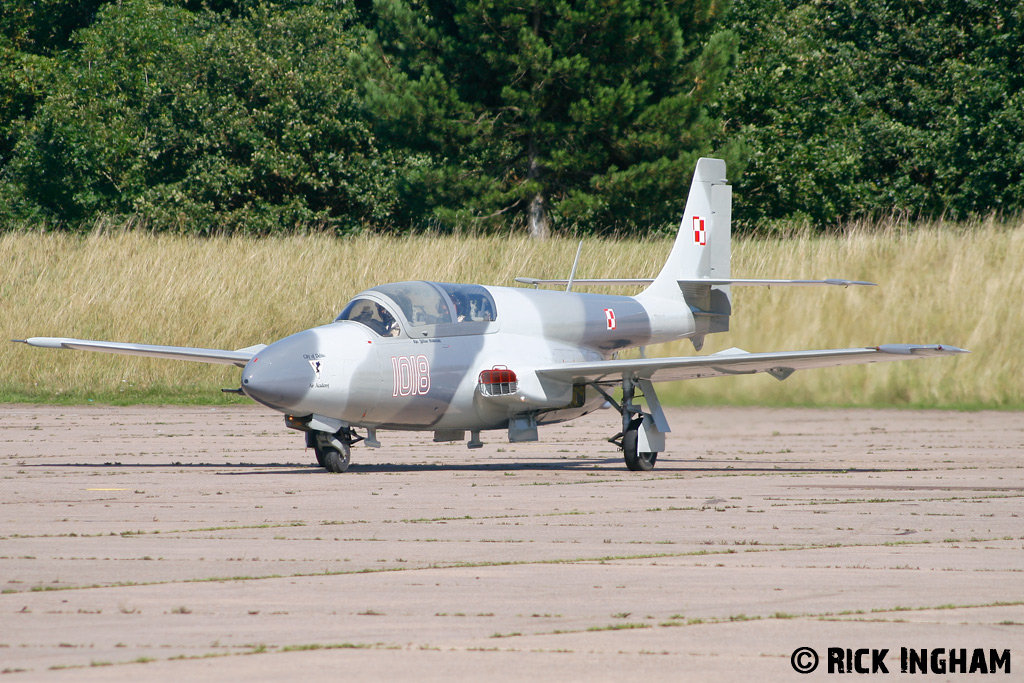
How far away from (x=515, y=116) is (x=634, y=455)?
24.8 m

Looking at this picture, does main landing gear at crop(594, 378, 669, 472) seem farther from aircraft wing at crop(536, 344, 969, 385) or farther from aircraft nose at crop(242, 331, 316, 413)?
aircraft nose at crop(242, 331, 316, 413)

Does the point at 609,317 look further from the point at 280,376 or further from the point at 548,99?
the point at 548,99

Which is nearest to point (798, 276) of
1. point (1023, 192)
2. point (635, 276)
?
point (635, 276)

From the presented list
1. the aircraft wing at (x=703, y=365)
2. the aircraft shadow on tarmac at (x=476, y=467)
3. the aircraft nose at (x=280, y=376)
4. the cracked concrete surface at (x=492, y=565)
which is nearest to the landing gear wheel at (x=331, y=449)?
the aircraft shadow on tarmac at (x=476, y=467)

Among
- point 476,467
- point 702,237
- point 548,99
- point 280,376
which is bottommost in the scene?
point 476,467

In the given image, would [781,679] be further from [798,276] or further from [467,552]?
[798,276]

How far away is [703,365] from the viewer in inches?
567

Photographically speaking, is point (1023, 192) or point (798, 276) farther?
point (1023, 192)

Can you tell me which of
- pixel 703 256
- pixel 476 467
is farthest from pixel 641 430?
pixel 703 256

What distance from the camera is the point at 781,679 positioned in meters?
5.24

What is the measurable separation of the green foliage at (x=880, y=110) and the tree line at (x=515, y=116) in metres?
0.08

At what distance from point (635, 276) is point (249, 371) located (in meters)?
18.4

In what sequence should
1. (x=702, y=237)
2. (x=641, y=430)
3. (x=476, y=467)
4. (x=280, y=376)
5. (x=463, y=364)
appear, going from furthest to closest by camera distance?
1. (x=702, y=237)
2. (x=476, y=467)
3. (x=641, y=430)
4. (x=463, y=364)
5. (x=280, y=376)

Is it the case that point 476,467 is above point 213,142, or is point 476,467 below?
below
